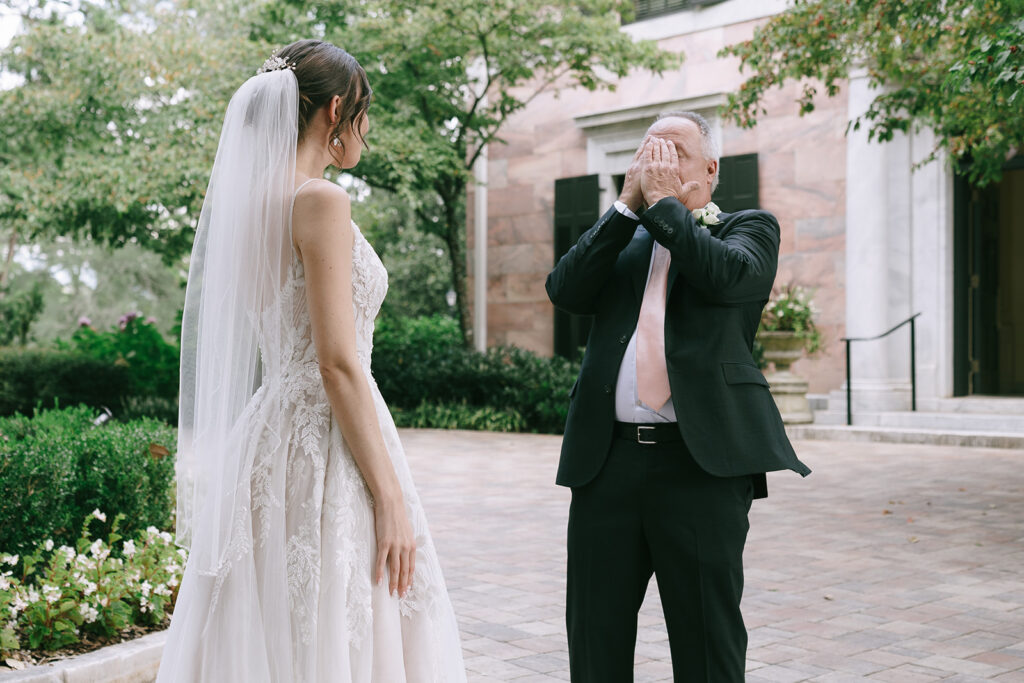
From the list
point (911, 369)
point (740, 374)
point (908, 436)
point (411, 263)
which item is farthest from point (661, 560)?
point (411, 263)

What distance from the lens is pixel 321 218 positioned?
2.19 m

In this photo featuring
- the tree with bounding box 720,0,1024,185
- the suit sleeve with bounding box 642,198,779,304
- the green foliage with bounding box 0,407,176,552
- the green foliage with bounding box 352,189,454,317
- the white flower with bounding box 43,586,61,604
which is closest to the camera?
the suit sleeve with bounding box 642,198,779,304

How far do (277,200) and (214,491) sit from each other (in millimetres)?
687

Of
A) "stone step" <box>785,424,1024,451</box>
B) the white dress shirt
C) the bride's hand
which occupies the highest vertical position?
the white dress shirt

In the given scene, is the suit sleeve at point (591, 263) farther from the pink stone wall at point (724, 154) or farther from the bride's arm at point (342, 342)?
the pink stone wall at point (724, 154)

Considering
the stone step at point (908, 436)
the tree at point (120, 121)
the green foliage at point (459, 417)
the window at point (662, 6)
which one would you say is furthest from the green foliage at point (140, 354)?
the window at point (662, 6)

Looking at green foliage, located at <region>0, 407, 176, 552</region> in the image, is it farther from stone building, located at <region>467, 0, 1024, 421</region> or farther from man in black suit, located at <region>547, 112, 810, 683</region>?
stone building, located at <region>467, 0, 1024, 421</region>

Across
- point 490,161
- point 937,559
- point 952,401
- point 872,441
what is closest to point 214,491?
point 937,559

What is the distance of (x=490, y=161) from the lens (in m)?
18.2

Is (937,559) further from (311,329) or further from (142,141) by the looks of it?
(142,141)

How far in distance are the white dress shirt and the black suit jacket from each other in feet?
0.06

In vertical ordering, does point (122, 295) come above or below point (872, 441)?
above

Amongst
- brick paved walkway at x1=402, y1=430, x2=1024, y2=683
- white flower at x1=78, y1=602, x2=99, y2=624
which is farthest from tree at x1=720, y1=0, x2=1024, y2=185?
white flower at x1=78, y1=602, x2=99, y2=624

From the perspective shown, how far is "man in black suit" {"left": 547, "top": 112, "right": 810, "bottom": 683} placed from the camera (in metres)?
2.58
